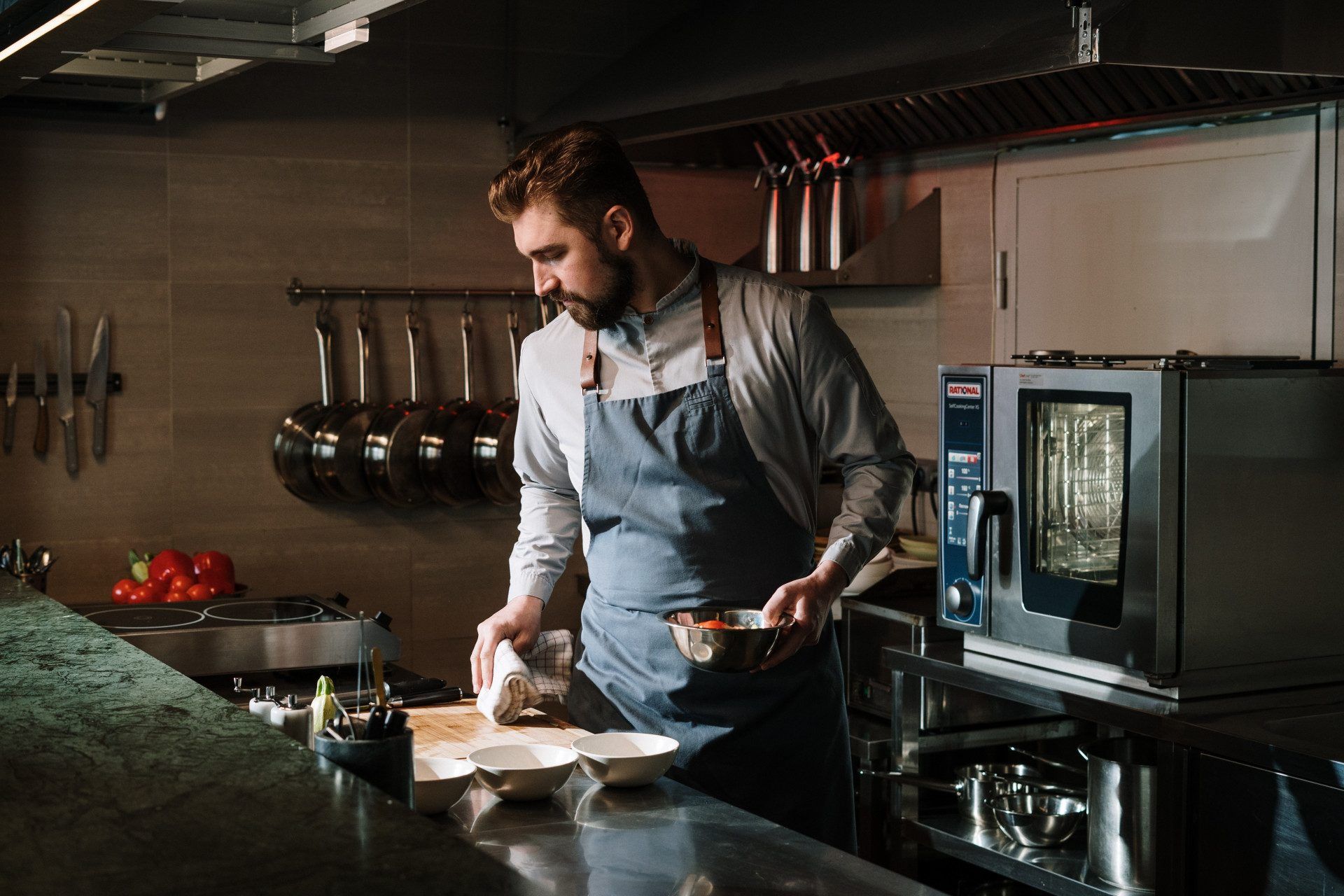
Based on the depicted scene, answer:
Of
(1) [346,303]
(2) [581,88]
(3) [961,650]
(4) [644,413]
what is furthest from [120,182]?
(3) [961,650]

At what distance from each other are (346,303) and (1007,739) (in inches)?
81.6

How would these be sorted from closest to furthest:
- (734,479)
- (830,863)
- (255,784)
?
(255,784)
(830,863)
(734,479)

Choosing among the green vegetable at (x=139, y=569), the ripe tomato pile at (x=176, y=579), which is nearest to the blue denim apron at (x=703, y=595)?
the ripe tomato pile at (x=176, y=579)

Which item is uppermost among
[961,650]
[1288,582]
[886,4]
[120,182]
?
[886,4]

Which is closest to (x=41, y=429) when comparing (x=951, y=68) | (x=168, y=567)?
(x=168, y=567)

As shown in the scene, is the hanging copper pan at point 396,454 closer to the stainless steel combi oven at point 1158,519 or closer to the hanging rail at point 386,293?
the hanging rail at point 386,293

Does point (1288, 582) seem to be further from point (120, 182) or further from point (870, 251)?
point (120, 182)

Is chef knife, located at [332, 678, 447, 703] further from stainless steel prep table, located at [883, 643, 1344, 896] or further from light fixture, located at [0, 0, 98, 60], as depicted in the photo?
light fixture, located at [0, 0, 98, 60]

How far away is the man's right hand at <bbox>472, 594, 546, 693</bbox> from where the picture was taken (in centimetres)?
189

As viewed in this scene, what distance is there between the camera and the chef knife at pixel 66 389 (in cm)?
348

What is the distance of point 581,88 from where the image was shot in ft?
12.6

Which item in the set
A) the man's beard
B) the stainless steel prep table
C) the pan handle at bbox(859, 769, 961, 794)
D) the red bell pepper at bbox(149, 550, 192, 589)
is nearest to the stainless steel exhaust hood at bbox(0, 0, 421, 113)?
the man's beard

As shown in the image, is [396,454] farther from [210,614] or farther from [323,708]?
[323,708]

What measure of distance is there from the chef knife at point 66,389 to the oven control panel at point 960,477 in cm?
213
